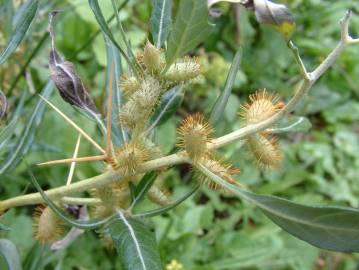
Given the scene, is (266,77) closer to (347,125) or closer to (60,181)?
(347,125)

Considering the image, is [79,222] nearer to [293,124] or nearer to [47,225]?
[47,225]

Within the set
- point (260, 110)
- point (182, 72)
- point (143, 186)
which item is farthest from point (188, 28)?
point (143, 186)

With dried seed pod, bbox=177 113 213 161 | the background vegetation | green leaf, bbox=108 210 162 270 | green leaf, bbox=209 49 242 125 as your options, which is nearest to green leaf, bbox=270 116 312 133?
the background vegetation

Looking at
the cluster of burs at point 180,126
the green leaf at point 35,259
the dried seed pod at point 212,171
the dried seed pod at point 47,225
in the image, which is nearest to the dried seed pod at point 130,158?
the cluster of burs at point 180,126

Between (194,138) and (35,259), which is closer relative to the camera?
(194,138)

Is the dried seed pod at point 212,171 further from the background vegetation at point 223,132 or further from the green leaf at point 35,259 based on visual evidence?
the green leaf at point 35,259

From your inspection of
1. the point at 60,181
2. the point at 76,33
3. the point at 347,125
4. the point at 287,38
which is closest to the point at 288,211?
the point at 287,38
